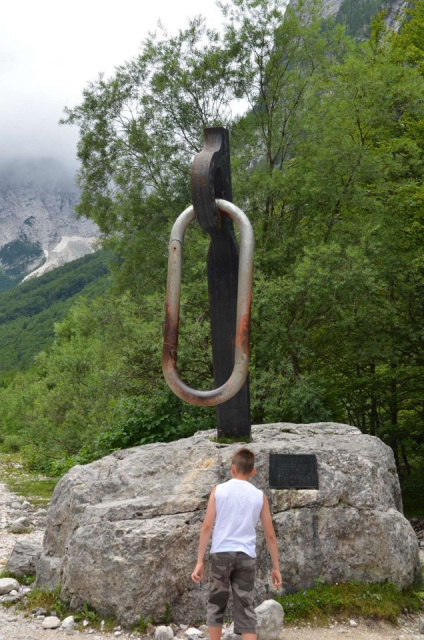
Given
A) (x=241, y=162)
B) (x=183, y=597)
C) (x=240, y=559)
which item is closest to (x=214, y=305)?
(x=183, y=597)

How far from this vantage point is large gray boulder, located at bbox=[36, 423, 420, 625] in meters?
5.97

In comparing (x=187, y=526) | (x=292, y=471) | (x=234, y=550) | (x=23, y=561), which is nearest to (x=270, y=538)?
(x=234, y=550)

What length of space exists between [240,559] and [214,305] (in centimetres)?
346

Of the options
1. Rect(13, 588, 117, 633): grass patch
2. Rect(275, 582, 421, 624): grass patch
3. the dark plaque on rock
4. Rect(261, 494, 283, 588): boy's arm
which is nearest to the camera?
Rect(261, 494, 283, 588): boy's arm

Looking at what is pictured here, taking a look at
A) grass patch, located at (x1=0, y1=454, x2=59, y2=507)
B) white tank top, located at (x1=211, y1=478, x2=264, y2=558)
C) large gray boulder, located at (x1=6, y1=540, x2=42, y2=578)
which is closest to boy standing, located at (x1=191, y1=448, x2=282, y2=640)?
white tank top, located at (x1=211, y1=478, x2=264, y2=558)

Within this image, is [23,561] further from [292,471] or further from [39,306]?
[39,306]

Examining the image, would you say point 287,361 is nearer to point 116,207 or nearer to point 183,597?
point 183,597

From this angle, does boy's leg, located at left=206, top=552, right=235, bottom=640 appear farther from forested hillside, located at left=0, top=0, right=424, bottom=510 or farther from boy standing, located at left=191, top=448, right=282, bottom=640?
forested hillside, located at left=0, top=0, right=424, bottom=510

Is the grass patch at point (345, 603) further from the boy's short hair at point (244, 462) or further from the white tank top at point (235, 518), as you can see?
the boy's short hair at point (244, 462)

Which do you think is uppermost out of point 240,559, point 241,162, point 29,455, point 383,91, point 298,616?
point 383,91

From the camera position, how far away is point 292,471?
260 inches

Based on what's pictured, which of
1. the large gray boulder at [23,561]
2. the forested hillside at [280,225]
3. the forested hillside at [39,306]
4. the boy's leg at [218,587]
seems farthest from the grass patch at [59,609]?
the forested hillside at [39,306]

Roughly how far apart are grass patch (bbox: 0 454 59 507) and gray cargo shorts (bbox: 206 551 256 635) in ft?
34.5

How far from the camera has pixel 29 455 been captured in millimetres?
21328
